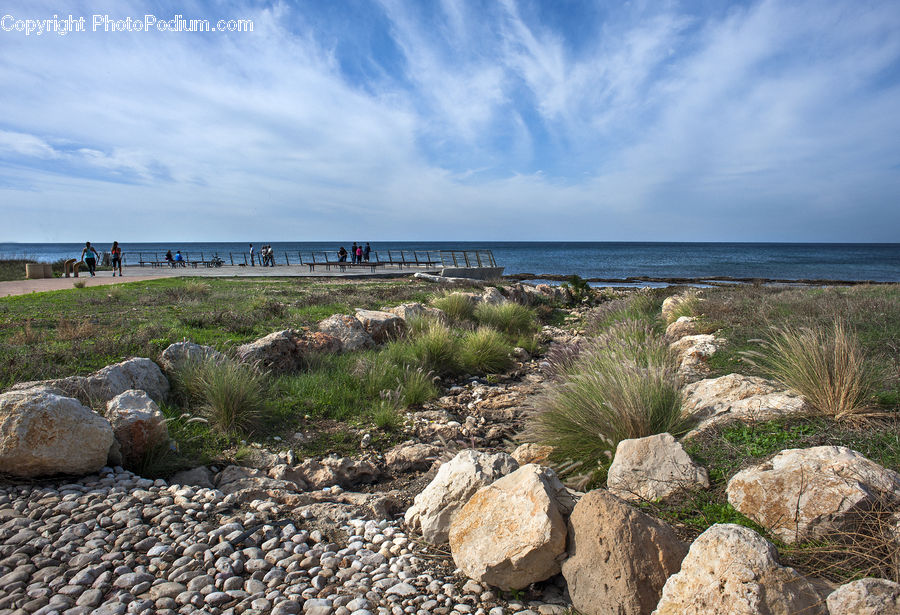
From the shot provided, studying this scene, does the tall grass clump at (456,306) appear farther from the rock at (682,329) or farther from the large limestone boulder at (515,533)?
the large limestone boulder at (515,533)

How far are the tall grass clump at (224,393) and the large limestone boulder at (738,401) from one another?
4585 millimetres

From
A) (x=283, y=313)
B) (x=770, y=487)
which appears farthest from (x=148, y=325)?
(x=770, y=487)

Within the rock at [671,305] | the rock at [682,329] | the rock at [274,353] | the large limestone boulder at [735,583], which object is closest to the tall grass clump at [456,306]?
the rock at [671,305]

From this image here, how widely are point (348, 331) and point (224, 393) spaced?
11.2 ft

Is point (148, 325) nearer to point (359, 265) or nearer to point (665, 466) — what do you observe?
point (665, 466)

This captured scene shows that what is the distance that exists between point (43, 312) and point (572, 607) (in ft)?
35.4

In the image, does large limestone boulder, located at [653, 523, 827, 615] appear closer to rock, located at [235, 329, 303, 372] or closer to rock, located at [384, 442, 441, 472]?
rock, located at [384, 442, 441, 472]

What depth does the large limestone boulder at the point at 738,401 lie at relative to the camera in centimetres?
396

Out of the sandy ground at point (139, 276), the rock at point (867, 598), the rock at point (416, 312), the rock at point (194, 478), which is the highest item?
the sandy ground at point (139, 276)

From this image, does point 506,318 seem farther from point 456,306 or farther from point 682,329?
point 682,329

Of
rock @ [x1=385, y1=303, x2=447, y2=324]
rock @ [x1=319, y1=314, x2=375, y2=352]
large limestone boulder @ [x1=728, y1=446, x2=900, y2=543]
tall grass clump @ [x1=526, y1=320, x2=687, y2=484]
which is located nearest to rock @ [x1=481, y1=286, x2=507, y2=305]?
rock @ [x1=385, y1=303, x2=447, y2=324]

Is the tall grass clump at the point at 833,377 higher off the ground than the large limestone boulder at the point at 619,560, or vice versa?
the tall grass clump at the point at 833,377

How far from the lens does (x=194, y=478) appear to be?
Answer: 4406 millimetres

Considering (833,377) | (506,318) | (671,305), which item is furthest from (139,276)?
(833,377)
